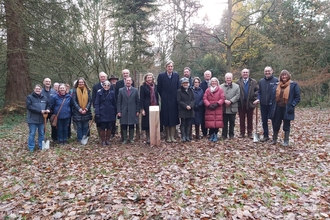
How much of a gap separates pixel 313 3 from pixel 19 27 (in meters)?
19.1

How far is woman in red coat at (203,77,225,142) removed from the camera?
7.53 meters

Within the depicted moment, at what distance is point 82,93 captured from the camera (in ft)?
25.5

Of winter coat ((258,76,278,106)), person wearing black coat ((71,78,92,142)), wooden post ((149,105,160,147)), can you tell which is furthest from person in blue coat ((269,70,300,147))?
person wearing black coat ((71,78,92,142))

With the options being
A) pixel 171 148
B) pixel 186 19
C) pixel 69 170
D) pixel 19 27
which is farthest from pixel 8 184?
pixel 186 19

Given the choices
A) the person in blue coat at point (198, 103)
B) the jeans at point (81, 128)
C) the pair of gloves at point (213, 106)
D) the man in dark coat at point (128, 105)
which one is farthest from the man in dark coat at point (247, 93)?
the jeans at point (81, 128)

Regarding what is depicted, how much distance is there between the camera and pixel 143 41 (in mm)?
18500

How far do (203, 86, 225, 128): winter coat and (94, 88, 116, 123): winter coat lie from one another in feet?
8.87

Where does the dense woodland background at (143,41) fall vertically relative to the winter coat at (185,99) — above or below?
above

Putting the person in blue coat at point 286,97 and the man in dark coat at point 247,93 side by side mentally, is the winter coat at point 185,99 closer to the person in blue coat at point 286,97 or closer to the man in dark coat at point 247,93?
the man in dark coat at point 247,93

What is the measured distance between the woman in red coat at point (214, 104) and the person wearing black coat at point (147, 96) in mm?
1491

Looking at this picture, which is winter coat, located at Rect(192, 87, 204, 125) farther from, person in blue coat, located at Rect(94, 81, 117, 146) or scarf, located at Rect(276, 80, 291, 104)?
person in blue coat, located at Rect(94, 81, 117, 146)

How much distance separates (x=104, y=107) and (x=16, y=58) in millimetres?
8227

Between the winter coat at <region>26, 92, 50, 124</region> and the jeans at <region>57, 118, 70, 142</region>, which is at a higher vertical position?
the winter coat at <region>26, 92, 50, 124</region>

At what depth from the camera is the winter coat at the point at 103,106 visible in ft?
25.0
